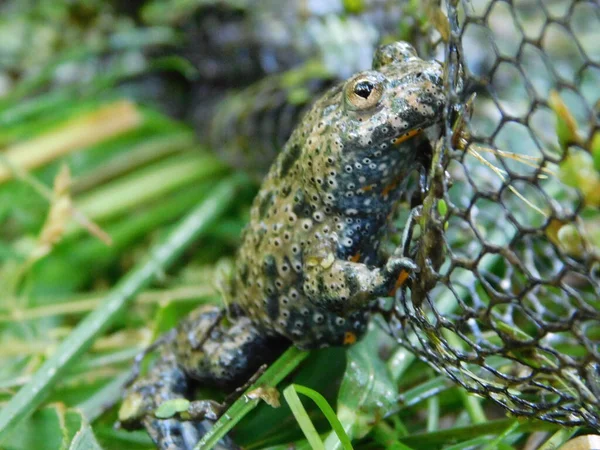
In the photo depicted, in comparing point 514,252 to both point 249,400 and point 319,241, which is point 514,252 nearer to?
point 319,241

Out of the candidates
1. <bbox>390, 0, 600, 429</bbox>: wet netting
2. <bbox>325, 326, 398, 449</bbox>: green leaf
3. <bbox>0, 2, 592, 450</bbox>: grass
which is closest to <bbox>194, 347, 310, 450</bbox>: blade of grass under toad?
<bbox>0, 2, 592, 450</bbox>: grass

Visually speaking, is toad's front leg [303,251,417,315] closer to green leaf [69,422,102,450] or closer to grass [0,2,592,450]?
grass [0,2,592,450]

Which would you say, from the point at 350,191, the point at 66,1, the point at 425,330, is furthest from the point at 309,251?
the point at 66,1

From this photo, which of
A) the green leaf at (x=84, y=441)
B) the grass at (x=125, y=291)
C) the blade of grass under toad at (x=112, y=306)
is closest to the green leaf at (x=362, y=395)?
the grass at (x=125, y=291)

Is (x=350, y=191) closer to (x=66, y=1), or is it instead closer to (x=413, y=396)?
(x=413, y=396)

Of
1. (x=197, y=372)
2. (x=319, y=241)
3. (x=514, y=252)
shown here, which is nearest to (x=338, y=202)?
(x=319, y=241)

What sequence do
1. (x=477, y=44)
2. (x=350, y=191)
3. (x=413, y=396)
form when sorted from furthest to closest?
(x=477, y=44) → (x=413, y=396) → (x=350, y=191)

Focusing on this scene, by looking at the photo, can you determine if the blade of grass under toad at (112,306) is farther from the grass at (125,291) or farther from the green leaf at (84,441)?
the green leaf at (84,441)
